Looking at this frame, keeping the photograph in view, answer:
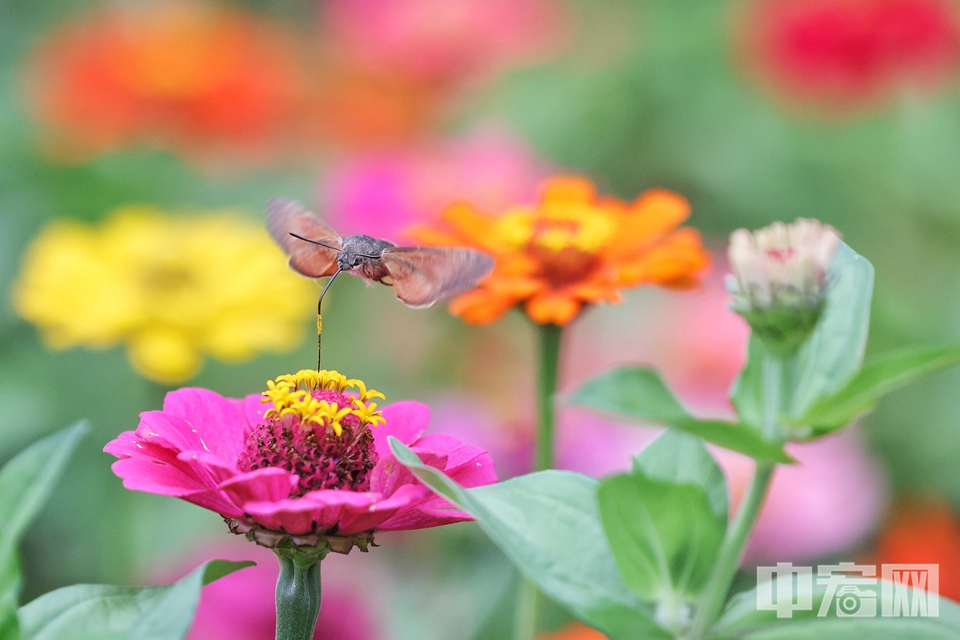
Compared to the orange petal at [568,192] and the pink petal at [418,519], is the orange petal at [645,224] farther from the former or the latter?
the pink petal at [418,519]

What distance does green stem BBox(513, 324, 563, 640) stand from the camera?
503mm

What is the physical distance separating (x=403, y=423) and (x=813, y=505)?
25.2 inches

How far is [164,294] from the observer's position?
37.7 inches

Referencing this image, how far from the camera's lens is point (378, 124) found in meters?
1.64

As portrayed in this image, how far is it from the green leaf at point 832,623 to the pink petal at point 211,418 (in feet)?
0.70

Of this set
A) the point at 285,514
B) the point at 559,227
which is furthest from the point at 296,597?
the point at 559,227

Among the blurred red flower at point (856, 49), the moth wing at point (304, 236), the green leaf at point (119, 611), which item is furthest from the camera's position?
the blurred red flower at point (856, 49)

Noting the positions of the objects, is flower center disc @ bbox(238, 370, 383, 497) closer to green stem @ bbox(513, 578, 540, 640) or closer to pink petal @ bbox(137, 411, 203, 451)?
pink petal @ bbox(137, 411, 203, 451)

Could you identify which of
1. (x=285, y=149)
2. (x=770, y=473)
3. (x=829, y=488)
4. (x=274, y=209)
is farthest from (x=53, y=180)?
(x=770, y=473)

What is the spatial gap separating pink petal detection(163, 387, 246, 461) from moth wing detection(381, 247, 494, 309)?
0.13 metres

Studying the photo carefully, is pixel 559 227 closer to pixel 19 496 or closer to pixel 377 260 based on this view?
pixel 377 260

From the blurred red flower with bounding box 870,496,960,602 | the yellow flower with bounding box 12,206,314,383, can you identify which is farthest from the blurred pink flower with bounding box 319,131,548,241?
the blurred red flower with bounding box 870,496,960,602

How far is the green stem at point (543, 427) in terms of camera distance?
19.8 inches

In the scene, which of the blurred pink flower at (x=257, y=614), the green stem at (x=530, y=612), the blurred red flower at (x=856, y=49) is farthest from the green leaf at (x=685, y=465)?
the blurred red flower at (x=856, y=49)
